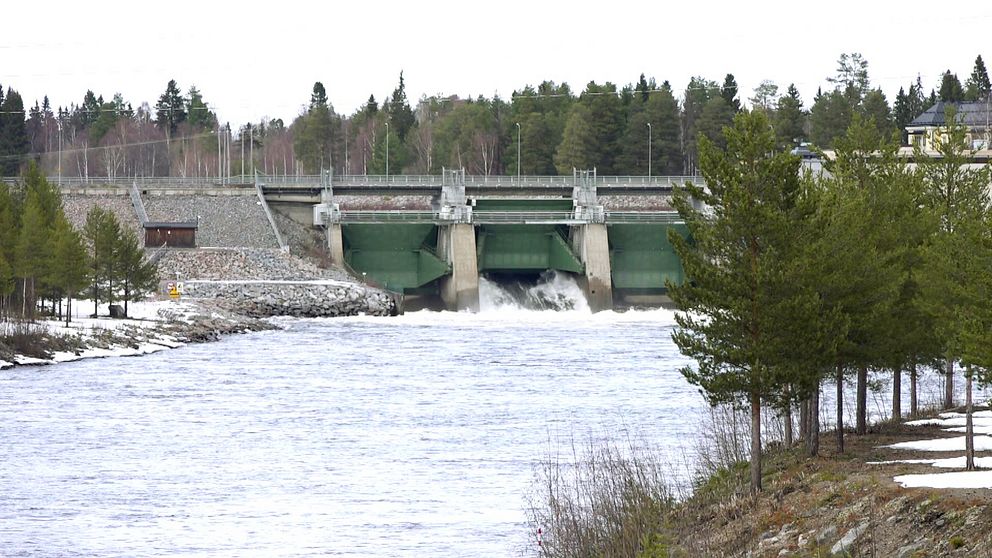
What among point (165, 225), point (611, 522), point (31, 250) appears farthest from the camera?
point (165, 225)

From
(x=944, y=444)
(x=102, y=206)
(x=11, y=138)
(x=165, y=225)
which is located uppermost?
(x=11, y=138)

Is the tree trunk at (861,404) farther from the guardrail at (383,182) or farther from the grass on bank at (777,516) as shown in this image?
the guardrail at (383,182)

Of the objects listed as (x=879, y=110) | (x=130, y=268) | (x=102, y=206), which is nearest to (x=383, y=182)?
(x=102, y=206)

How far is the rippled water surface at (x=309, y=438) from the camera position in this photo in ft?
83.5

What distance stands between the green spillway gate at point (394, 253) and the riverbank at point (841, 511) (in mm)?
61826

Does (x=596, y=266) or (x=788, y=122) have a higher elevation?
(x=788, y=122)

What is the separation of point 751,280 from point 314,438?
50.0 ft

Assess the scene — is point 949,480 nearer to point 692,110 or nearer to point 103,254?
point 103,254

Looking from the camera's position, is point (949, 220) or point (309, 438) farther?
point (949, 220)

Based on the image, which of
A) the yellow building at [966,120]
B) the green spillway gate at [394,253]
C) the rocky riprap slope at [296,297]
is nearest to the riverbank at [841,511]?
the rocky riprap slope at [296,297]

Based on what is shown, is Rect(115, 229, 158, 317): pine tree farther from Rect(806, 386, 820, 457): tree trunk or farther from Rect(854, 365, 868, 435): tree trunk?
Rect(806, 386, 820, 457): tree trunk

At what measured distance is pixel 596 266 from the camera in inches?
3469

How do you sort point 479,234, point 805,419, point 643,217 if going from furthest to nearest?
point 643,217
point 479,234
point 805,419

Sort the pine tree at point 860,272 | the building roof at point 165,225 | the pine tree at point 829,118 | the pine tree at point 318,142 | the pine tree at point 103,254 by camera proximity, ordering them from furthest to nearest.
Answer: the pine tree at point 318,142, the pine tree at point 829,118, the building roof at point 165,225, the pine tree at point 103,254, the pine tree at point 860,272
